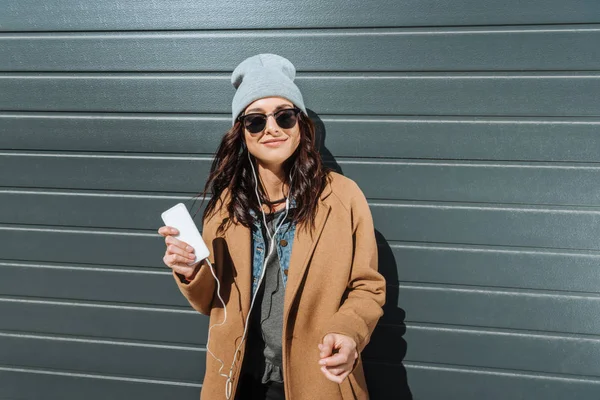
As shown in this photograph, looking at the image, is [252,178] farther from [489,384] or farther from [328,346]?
[489,384]

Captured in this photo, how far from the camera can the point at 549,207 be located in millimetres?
2836

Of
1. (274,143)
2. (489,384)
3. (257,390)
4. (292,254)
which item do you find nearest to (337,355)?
(292,254)

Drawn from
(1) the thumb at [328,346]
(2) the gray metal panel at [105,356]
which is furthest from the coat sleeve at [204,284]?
(2) the gray metal panel at [105,356]

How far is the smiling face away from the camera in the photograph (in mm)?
2162

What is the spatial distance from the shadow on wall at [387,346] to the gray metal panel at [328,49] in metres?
0.52

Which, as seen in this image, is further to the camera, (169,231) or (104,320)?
(104,320)

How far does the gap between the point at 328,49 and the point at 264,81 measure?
0.83 m

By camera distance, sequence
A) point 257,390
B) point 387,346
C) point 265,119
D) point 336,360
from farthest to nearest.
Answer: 1. point 387,346
2. point 257,390
3. point 265,119
4. point 336,360

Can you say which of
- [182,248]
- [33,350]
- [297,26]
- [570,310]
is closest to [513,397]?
[570,310]

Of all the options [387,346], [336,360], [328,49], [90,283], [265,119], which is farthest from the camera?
[90,283]

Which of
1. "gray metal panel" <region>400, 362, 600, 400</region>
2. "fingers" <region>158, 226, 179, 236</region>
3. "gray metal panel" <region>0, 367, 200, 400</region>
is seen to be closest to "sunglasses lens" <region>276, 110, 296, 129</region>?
"fingers" <region>158, 226, 179, 236</region>

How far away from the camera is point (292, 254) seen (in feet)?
7.18

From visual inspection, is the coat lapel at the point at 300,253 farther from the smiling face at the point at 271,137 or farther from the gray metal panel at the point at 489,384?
the gray metal panel at the point at 489,384

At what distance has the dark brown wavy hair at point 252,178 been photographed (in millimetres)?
2240
